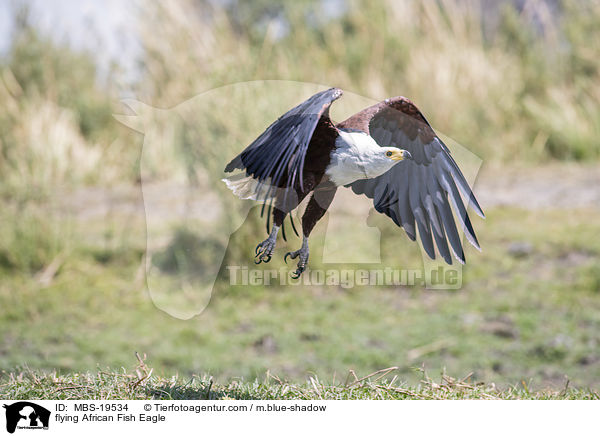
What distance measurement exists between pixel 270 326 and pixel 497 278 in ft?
6.83

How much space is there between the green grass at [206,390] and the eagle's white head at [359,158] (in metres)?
1.24

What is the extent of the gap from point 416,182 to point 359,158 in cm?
37

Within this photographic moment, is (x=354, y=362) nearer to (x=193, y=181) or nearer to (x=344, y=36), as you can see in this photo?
(x=193, y=181)

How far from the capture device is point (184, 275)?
205 inches

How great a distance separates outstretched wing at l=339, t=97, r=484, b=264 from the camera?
6.97ft

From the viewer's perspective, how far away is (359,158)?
1.88m

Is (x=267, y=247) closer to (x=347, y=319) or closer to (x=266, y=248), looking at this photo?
(x=266, y=248)

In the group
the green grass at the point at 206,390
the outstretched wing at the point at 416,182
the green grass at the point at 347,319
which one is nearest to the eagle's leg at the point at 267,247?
the outstretched wing at the point at 416,182

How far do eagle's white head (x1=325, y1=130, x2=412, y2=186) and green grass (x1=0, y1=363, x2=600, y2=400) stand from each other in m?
1.24

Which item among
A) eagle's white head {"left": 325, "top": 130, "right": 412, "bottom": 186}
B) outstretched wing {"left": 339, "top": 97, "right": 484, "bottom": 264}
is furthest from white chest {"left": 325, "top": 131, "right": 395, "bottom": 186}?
outstretched wing {"left": 339, "top": 97, "right": 484, "bottom": 264}

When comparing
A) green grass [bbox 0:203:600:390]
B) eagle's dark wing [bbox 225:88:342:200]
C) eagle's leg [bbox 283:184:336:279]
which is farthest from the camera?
green grass [bbox 0:203:600:390]
